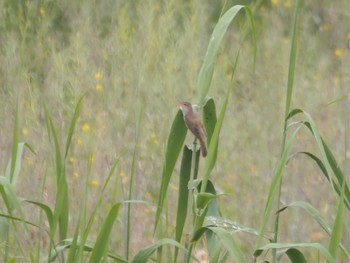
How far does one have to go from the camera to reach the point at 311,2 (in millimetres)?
5574

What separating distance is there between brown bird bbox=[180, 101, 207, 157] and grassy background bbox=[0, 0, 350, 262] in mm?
332

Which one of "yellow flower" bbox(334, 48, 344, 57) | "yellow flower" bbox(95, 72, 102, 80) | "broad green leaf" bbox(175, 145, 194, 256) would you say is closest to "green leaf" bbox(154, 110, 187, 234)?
"broad green leaf" bbox(175, 145, 194, 256)

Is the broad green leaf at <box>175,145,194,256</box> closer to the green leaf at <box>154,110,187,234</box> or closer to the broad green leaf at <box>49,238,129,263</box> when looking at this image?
the green leaf at <box>154,110,187,234</box>

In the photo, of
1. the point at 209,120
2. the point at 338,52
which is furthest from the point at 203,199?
the point at 338,52

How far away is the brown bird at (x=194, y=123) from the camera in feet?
6.52

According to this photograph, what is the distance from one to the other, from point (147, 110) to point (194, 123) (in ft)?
2.97

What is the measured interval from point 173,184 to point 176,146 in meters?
1.56

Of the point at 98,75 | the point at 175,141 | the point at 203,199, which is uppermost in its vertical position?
the point at 98,75

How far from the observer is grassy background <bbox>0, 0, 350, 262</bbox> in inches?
104

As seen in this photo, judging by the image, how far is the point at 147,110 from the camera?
9.46 feet

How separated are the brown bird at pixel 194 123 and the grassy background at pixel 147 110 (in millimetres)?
332

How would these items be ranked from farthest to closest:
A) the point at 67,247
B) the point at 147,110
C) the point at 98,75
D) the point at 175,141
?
1. the point at 98,75
2. the point at 147,110
3. the point at 67,247
4. the point at 175,141

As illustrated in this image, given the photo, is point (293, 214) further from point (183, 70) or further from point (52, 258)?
point (52, 258)

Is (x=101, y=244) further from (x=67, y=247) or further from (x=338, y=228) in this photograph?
(x=338, y=228)
